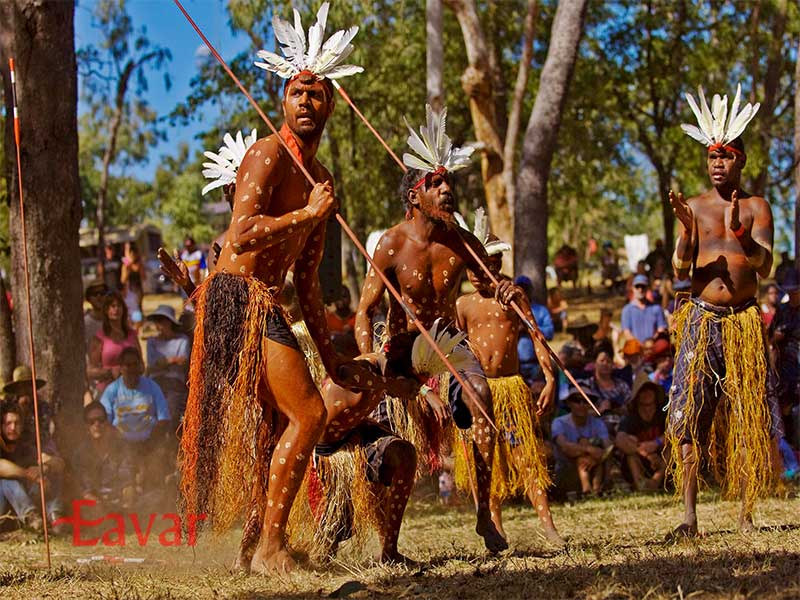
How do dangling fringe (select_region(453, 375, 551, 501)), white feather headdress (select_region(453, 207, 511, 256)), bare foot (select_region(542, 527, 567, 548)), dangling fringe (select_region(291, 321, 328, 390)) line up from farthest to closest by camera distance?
white feather headdress (select_region(453, 207, 511, 256))
dangling fringe (select_region(453, 375, 551, 501))
dangling fringe (select_region(291, 321, 328, 390))
bare foot (select_region(542, 527, 567, 548))

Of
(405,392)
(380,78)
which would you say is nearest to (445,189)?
(405,392)

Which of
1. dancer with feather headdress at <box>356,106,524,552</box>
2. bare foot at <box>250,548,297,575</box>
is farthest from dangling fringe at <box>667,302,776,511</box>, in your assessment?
bare foot at <box>250,548,297,575</box>

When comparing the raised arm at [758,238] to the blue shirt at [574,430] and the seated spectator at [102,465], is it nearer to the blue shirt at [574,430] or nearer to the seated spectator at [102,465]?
the blue shirt at [574,430]

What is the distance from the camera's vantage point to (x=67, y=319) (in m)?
7.87

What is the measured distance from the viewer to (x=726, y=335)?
19.6ft

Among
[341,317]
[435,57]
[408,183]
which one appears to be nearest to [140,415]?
[341,317]

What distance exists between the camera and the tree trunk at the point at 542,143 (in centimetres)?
1014

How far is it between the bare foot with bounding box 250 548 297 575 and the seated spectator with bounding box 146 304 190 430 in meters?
4.09

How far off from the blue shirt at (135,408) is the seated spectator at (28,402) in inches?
22.2

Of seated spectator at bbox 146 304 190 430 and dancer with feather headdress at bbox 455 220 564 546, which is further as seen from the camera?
seated spectator at bbox 146 304 190 430

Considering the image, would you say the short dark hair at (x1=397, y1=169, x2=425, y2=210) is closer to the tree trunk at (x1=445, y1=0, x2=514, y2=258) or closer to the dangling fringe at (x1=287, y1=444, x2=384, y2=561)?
the dangling fringe at (x1=287, y1=444, x2=384, y2=561)

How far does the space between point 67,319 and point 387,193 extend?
51.6 feet

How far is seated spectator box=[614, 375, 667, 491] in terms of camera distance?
8.67 m

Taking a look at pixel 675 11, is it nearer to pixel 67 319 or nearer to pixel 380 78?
pixel 380 78
